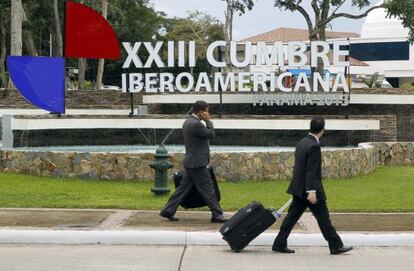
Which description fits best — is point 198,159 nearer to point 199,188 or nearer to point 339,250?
point 199,188

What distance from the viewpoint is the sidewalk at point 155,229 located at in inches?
389

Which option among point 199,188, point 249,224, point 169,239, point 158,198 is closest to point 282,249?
point 249,224

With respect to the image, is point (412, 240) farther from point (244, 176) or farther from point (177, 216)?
point (244, 176)

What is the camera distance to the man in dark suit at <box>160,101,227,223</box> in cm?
1049

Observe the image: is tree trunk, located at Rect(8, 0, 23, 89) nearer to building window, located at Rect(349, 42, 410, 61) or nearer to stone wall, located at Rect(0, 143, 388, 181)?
stone wall, located at Rect(0, 143, 388, 181)

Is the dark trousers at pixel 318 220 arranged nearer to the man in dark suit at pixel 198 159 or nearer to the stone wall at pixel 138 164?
the man in dark suit at pixel 198 159

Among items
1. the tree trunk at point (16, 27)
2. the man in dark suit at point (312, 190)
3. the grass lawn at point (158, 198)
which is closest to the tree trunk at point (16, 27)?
the tree trunk at point (16, 27)

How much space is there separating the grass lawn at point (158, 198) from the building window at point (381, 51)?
64.9 m

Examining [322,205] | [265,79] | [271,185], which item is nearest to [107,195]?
[271,185]

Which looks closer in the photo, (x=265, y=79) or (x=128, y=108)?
(x=265, y=79)

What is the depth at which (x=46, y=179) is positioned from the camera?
16109 mm

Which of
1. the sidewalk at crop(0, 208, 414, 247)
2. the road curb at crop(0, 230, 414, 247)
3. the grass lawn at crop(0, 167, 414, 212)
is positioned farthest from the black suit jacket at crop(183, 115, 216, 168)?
the grass lawn at crop(0, 167, 414, 212)

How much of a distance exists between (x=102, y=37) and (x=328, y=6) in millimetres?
11545

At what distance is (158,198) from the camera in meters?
13.5
